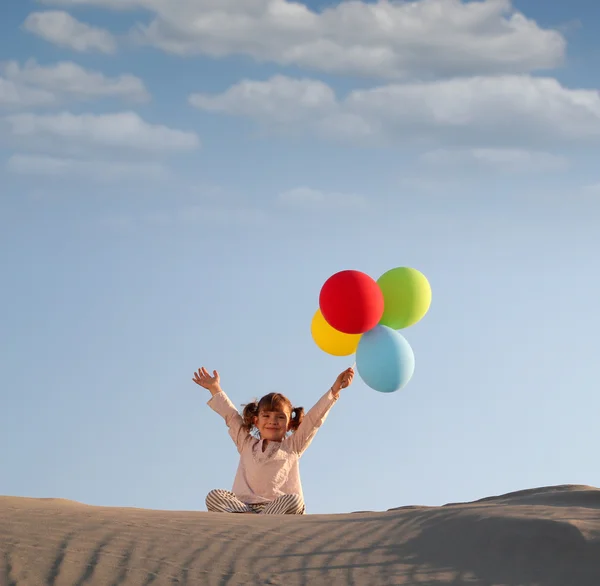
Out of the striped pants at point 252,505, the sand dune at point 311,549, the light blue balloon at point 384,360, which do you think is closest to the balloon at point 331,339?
the light blue balloon at point 384,360

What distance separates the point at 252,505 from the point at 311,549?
2.66m

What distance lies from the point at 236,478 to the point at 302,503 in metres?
0.90

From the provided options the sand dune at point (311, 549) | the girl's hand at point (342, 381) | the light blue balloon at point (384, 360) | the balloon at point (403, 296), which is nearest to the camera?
the sand dune at point (311, 549)

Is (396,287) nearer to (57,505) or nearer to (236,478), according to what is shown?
(236,478)

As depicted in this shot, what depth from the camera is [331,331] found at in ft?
38.3

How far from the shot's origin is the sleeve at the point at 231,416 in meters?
11.1


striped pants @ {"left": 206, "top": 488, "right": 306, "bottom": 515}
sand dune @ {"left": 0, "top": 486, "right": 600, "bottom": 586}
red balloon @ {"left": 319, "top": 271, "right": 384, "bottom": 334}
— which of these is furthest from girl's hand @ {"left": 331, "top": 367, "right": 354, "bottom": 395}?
sand dune @ {"left": 0, "top": 486, "right": 600, "bottom": 586}

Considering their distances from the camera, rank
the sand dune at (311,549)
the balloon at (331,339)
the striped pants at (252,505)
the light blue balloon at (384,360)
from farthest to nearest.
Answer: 1. the balloon at (331,339)
2. the light blue balloon at (384,360)
3. the striped pants at (252,505)
4. the sand dune at (311,549)

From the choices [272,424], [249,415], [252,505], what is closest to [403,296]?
[272,424]

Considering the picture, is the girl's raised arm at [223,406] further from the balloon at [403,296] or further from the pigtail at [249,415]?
the balloon at [403,296]

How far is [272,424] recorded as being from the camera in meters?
10.9

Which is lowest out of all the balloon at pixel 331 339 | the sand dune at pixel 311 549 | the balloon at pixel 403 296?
the sand dune at pixel 311 549

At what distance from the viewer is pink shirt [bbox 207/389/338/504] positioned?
10695mm

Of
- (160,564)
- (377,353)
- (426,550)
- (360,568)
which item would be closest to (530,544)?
(426,550)
